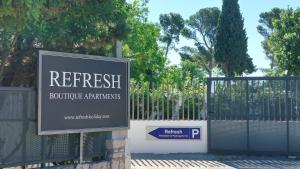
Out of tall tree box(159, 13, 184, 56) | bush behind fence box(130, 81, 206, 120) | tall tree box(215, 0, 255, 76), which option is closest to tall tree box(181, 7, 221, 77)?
tall tree box(159, 13, 184, 56)

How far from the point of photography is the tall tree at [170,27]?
44562mm

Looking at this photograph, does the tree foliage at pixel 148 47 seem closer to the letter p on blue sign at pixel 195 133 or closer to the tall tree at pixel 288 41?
the tall tree at pixel 288 41

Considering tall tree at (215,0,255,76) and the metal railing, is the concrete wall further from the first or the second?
tall tree at (215,0,255,76)

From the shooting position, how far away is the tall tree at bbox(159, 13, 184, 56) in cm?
4456

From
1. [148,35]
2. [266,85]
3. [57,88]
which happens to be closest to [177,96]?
[266,85]

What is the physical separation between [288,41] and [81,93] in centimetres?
1396

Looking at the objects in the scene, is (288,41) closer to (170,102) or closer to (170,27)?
(170,102)

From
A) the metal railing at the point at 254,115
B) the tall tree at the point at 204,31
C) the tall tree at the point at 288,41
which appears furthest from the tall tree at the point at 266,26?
the metal railing at the point at 254,115

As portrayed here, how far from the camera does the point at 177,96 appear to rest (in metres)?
13.4

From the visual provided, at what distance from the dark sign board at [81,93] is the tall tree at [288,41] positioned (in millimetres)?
12762

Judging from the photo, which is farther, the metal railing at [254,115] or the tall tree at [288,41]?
the tall tree at [288,41]

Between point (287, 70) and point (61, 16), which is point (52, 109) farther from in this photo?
point (287, 70)

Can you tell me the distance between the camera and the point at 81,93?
779 centimetres

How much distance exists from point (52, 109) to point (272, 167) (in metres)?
6.02
